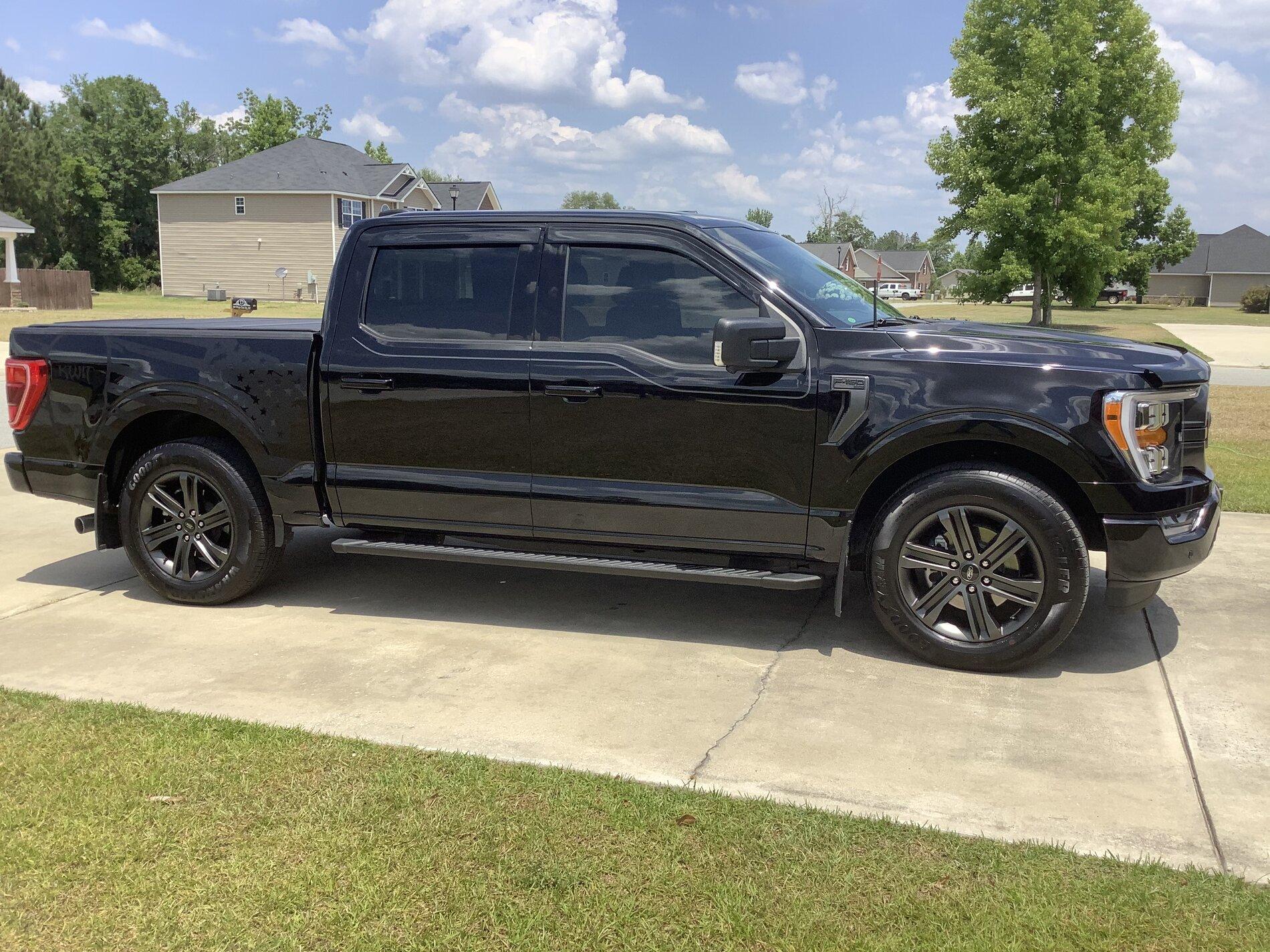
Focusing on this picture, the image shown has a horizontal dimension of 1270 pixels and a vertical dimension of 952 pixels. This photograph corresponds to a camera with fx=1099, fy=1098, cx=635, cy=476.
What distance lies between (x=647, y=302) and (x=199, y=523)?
8.85 ft

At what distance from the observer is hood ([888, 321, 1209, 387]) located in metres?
4.62

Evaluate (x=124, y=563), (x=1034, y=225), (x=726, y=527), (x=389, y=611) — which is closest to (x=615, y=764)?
(x=726, y=527)

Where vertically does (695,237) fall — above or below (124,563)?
above

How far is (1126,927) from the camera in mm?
2939

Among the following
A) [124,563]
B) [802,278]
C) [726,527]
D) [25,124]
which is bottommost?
[124,563]

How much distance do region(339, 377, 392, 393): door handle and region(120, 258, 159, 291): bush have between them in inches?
2530

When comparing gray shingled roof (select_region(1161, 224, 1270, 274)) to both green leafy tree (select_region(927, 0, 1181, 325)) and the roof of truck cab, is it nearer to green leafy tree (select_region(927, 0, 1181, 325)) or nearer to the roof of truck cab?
green leafy tree (select_region(927, 0, 1181, 325))

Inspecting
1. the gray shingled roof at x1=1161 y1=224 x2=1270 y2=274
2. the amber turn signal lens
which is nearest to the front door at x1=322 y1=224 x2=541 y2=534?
the amber turn signal lens

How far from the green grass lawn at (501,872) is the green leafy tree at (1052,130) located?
27.8 metres

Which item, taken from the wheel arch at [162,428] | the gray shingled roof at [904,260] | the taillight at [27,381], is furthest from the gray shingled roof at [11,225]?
the gray shingled roof at [904,260]

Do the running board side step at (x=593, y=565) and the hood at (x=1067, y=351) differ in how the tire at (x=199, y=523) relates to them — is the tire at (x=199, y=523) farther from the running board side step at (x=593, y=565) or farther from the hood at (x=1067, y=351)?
Result: the hood at (x=1067, y=351)

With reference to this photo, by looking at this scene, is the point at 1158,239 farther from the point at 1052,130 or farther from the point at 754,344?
the point at 754,344

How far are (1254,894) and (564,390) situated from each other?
130 inches

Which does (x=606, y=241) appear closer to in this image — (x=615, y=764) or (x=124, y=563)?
(x=615, y=764)
